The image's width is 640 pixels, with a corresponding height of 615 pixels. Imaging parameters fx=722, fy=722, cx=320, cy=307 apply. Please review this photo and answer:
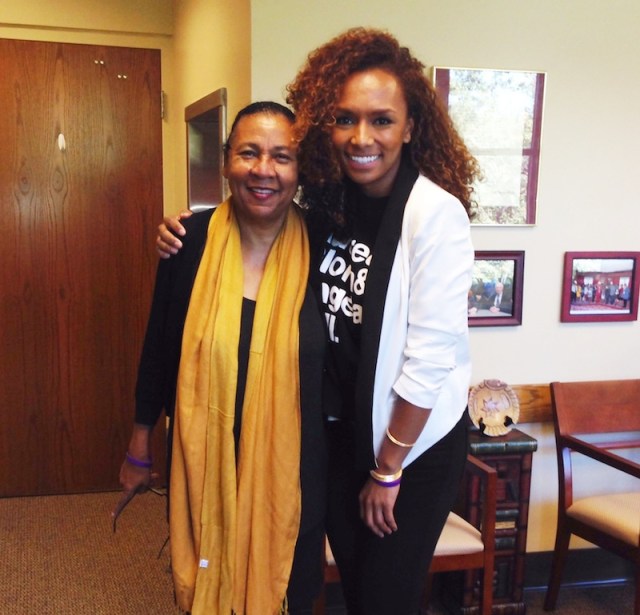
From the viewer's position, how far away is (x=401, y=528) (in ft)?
4.67

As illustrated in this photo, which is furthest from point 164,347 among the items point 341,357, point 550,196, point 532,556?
point 532,556

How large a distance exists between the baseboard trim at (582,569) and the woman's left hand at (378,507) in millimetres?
1438

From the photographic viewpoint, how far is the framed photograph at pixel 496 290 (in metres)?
2.43

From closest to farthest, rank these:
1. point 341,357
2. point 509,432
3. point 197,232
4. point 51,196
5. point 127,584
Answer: point 341,357 → point 197,232 → point 509,432 → point 127,584 → point 51,196

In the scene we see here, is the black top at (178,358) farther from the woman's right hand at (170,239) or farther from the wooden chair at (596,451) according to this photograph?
the wooden chair at (596,451)

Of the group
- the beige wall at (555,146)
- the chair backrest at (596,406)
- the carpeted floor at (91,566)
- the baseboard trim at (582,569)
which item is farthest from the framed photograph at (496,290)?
the carpeted floor at (91,566)

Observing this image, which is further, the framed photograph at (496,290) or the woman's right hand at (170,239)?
the framed photograph at (496,290)

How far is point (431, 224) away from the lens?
130 cm

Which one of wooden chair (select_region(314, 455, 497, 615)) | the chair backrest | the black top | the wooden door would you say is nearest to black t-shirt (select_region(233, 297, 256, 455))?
the black top

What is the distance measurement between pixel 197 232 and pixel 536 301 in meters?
1.39

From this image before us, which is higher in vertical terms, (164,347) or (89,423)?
(164,347)

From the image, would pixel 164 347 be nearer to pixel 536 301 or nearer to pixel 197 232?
pixel 197 232

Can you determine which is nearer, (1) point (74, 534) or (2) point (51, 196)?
(1) point (74, 534)

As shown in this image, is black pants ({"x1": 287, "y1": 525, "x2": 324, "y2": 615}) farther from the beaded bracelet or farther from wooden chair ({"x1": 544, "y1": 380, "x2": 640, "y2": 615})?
wooden chair ({"x1": 544, "y1": 380, "x2": 640, "y2": 615})
